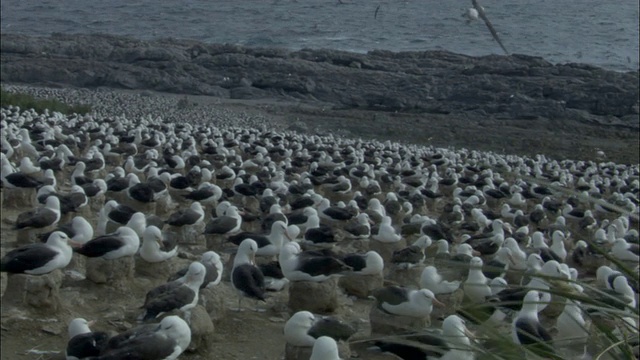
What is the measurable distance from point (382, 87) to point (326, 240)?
34.4 m

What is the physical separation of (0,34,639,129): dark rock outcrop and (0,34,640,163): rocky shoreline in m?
0.06

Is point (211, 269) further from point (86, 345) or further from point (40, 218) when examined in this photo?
point (40, 218)

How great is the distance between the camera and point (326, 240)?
12891 mm

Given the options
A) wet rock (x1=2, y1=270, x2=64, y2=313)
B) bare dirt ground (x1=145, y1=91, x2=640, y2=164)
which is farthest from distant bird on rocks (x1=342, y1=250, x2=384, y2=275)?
bare dirt ground (x1=145, y1=91, x2=640, y2=164)

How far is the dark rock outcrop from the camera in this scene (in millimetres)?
42375

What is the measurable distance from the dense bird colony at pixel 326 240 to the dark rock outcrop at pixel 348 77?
1521 cm

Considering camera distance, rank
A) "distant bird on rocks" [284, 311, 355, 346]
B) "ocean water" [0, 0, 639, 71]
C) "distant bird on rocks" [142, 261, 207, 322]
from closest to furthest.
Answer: "distant bird on rocks" [284, 311, 355, 346], "distant bird on rocks" [142, 261, 207, 322], "ocean water" [0, 0, 639, 71]

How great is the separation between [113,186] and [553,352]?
12.7 m

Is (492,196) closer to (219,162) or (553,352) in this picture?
(219,162)

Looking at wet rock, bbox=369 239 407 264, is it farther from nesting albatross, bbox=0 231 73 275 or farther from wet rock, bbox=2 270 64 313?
wet rock, bbox=2 270 64 313

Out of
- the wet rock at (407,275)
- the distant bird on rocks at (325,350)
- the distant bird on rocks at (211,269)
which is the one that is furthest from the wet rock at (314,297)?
the distant bird on rocks at (325,350)

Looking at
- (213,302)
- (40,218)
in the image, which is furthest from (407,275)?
(40,218)

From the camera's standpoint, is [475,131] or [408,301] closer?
[408,301]

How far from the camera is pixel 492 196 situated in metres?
21.4
